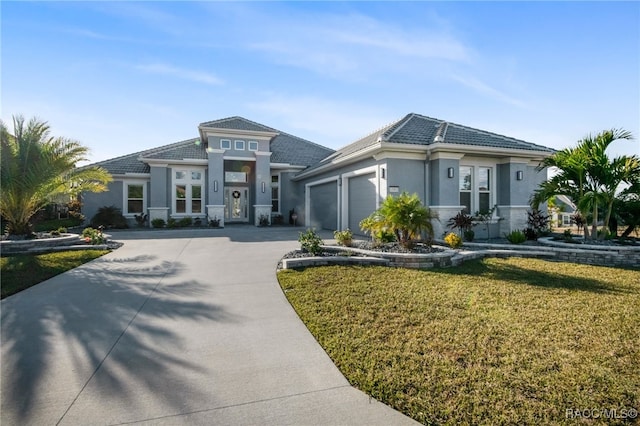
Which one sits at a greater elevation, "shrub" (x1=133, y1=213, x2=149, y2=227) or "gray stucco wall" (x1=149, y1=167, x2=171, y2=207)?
"gray stucco wall" (x1=149, y1=167, x2=171, y2=207)

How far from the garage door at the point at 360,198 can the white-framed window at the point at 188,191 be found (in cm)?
1125

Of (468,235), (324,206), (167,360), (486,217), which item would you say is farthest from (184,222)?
(167,360)

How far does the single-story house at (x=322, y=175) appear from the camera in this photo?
11.3 metres

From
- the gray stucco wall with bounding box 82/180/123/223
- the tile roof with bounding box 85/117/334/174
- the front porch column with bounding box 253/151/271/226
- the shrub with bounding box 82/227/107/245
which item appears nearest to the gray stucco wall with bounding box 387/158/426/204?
the shrub with bounding box 82/227/107/245

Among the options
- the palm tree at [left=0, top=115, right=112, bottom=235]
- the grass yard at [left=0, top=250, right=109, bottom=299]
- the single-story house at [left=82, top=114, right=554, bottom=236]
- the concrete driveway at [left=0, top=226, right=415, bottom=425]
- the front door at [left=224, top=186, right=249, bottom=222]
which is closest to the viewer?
the concrete driveway at [left=0, top=226, right=415, bottom=425]

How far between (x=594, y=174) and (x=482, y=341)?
9.14m

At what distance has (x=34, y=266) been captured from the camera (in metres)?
7.57

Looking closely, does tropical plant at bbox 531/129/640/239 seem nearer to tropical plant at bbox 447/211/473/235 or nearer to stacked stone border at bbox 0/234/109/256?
tropical plant at bbox 447/211/473/235

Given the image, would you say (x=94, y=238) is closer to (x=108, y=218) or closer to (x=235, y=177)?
(x=108, y=218)

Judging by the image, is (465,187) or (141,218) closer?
(465,187)

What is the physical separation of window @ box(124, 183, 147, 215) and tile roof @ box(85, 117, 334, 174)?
98 centimetres

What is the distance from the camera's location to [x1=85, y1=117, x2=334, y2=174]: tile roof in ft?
63.3

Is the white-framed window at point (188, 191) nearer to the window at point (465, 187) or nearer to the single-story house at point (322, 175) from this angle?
the single-story house at point (322, 175)

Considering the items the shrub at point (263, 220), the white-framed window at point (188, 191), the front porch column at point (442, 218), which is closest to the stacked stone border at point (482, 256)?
the front porch column at point (442, 218)
